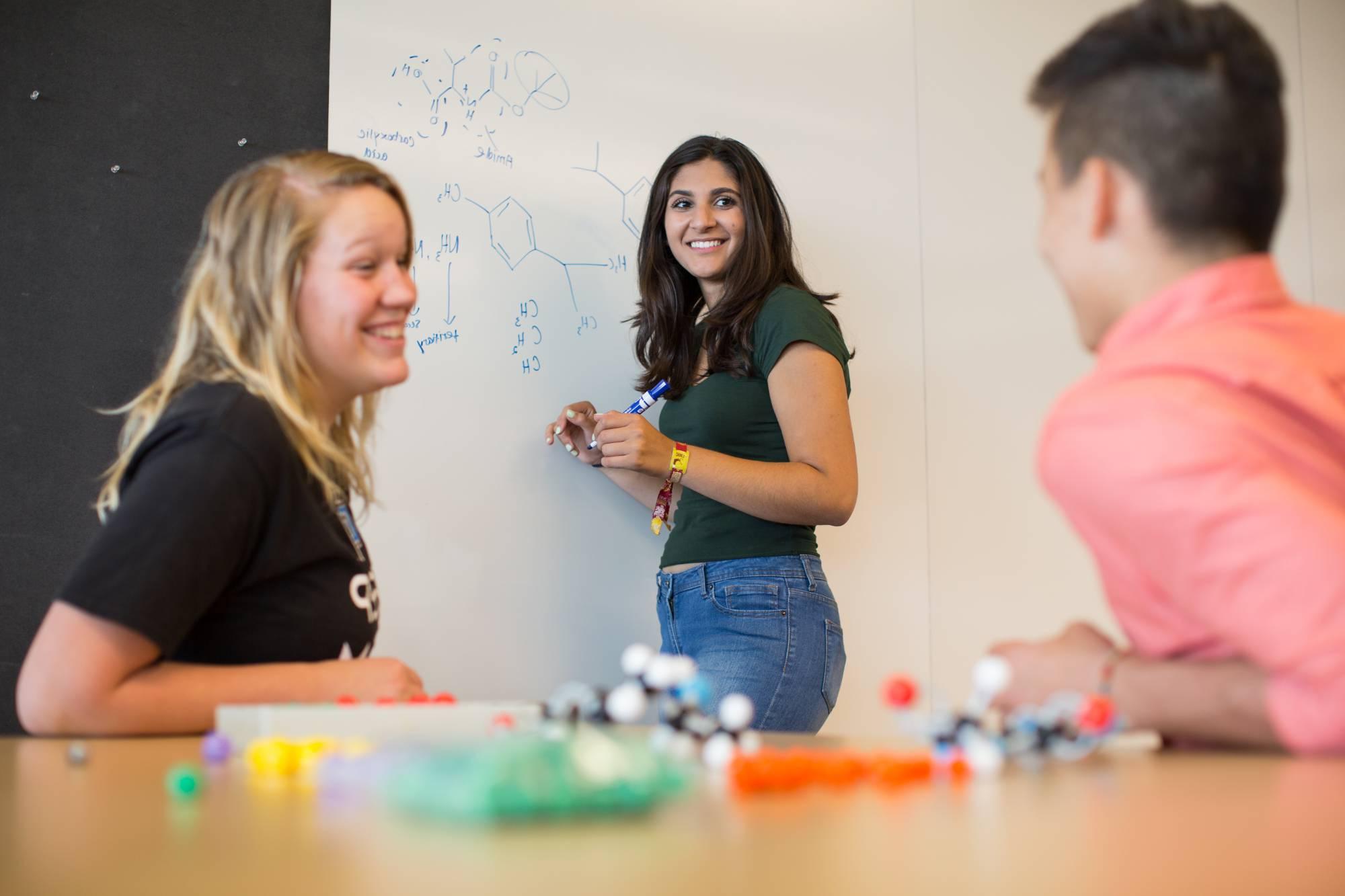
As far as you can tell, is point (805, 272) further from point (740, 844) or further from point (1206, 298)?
point (740, 844)

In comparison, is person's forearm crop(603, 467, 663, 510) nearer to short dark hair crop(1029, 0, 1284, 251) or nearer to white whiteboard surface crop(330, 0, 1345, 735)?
white whiteboard surface crop(330, 0, 1345, 735)

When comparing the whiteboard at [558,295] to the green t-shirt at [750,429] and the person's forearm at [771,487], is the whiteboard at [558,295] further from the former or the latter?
the person's forearm at [771,487]

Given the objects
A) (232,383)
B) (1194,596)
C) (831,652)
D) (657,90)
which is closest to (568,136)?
(657,90)

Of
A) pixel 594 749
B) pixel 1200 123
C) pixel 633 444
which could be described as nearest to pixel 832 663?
pixel 633 444

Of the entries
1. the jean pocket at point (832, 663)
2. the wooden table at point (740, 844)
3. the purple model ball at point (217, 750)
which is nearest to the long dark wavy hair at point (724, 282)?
the jean pocket at point (832, 663)

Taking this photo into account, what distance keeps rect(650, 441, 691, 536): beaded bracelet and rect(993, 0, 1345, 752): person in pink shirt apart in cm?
103

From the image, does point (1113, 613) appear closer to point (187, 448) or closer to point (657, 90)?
point (187, 448)

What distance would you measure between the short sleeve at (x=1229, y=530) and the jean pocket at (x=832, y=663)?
1.18 m

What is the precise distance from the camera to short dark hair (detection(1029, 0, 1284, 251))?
78cm

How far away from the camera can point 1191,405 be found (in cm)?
68

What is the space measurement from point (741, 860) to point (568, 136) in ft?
6.53

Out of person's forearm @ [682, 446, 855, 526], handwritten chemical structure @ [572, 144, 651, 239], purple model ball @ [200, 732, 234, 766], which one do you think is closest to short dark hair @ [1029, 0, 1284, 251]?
purple model ball @ [200, 732, 234, 766]

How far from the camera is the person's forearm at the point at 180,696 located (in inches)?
36.6

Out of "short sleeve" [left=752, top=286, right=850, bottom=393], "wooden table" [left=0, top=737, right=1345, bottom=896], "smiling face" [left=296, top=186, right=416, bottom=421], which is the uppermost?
"short sleeve" [left=752, top=286, right=850, bottom=393]
